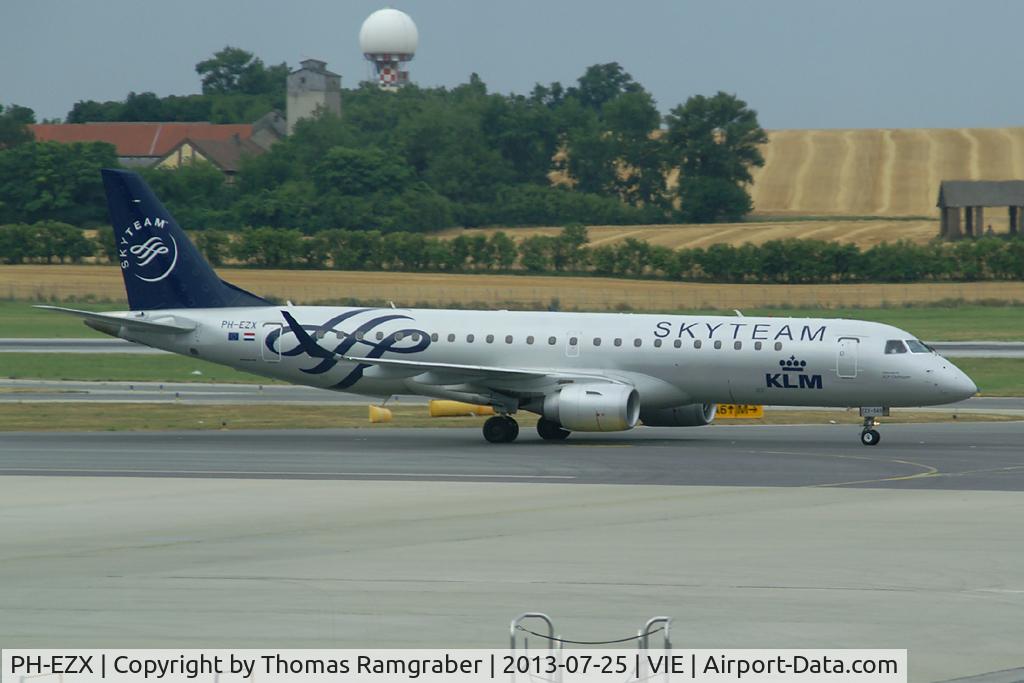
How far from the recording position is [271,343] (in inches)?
1812

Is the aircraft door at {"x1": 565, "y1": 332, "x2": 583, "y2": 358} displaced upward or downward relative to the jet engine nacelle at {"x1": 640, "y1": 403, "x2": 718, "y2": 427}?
upward

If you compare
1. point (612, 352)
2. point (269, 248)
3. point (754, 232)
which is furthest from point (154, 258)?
point (754, 232)

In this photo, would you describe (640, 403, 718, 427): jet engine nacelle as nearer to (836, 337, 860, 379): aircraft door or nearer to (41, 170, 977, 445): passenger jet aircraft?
(41, 170, 977, 445): passenger jet aircraft

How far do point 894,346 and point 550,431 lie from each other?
9737 millimetres

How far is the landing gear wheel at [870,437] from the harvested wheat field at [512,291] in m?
49.8

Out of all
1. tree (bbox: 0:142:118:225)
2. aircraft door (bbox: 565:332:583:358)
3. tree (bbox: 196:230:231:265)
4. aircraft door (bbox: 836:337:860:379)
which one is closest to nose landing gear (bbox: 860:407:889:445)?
aircraft door (bbox: 836:337:860:379)

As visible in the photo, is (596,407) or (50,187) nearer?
(596,407)

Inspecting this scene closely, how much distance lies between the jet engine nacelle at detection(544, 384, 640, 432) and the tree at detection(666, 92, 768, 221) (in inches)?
4343

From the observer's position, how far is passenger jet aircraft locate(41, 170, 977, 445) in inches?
1666

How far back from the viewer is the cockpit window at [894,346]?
4234 centimetres

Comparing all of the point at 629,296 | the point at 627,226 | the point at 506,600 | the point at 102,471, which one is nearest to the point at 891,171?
the point at 627,226

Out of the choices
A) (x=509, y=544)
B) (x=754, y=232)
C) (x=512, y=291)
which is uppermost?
(x=754, y=232)

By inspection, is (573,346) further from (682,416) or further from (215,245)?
(215,245)

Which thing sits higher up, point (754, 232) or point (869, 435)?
point (754, 232)
